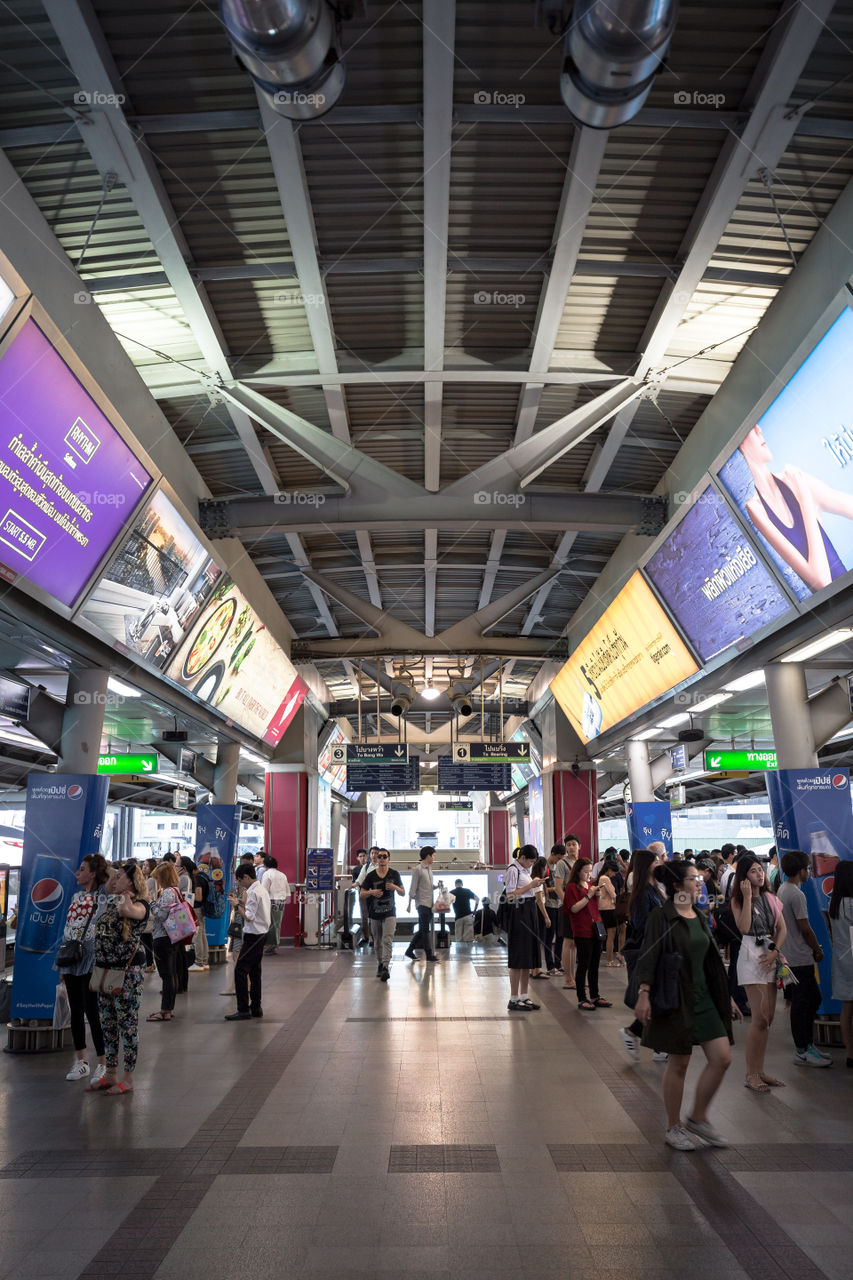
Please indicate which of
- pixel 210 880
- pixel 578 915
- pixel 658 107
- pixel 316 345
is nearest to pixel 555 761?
pixel 210 880

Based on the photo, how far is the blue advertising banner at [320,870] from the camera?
1889 centimetres

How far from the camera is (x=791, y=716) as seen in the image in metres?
9.91

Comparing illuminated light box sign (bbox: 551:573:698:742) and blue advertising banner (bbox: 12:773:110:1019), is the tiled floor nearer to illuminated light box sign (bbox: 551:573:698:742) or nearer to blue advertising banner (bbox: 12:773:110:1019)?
blue advertising banner (bbox: 12:773:110:1019)

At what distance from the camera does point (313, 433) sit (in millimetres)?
Answer: 9648

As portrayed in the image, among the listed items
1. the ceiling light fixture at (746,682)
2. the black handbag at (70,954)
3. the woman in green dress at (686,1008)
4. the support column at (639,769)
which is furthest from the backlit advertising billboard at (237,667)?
the woman in green dress at (686,1008)

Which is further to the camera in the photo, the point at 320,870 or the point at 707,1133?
the point at 320,870

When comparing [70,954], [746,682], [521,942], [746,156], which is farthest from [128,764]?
[746,156]

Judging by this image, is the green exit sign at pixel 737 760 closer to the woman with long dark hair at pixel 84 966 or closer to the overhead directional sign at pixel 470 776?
the overhead directional sign at pixel 470 776

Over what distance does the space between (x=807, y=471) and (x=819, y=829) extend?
11.4 ft

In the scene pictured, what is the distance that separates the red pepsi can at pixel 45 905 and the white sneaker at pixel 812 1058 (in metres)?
6.54

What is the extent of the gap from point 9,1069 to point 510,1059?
4.23m

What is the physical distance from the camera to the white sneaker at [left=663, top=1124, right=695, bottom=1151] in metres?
5.28

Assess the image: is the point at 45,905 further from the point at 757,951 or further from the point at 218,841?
the point at 218,841

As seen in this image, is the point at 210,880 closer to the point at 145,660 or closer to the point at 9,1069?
the point at 145,660
